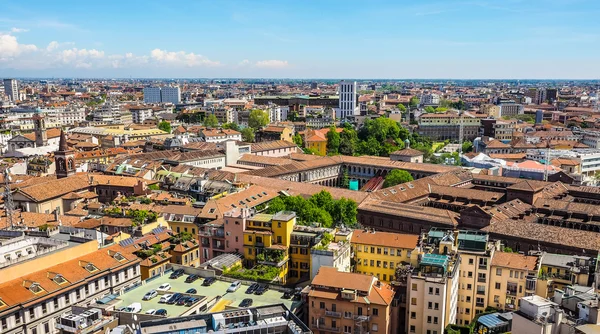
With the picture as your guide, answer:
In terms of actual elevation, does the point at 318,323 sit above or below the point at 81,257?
below

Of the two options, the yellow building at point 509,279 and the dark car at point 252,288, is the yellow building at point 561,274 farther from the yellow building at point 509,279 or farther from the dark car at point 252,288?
the dark car at point 252,288

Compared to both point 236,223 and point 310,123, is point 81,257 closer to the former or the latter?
point 236,223

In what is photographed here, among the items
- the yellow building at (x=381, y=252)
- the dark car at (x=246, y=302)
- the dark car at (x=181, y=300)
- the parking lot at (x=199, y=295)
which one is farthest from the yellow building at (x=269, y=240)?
the dark car at (x=181, y=300)

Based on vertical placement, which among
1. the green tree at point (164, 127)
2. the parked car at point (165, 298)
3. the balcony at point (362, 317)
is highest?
the green tree at point (164, 127)

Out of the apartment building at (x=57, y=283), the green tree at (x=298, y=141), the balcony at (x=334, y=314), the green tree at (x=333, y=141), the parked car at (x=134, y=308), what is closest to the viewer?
the parked car at (x=134, y=308)

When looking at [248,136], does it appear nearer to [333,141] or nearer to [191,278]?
[333,141]

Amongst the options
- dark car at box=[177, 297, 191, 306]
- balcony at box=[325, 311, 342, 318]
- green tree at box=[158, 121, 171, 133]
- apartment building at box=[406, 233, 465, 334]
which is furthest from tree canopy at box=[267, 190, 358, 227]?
green tree at box=[158, 121, 171, 133]

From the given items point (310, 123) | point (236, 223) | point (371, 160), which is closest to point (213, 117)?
point (310, 123)
